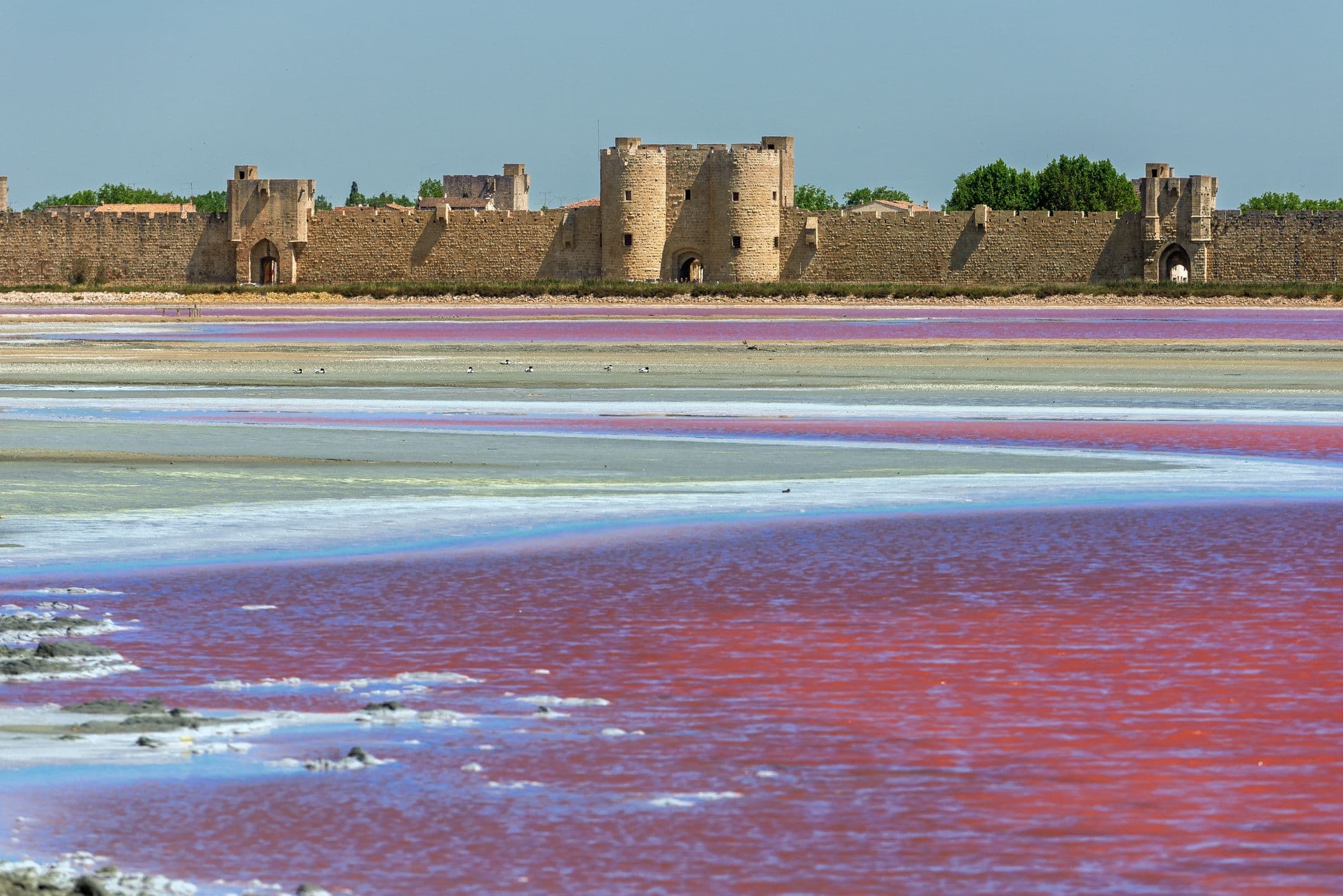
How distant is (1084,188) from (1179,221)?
70.4ft

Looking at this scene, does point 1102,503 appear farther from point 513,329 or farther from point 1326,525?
point 513,329

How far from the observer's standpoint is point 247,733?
236 inches

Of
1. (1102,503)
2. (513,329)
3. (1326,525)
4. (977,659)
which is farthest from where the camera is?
(513,329)

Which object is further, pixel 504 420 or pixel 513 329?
pixel 513 329

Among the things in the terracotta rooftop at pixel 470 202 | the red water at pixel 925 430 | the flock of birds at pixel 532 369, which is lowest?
the red water at pixel 925 430

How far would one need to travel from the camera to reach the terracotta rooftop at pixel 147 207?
108 metres

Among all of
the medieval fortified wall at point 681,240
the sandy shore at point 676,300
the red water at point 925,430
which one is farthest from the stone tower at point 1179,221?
the red water at point 925,430

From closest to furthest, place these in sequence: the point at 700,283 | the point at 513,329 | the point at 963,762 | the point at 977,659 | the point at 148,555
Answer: the point at 963,762 → the point at 977,659 → the point at 148,555 → the point at 513,329 → the point at 700,283

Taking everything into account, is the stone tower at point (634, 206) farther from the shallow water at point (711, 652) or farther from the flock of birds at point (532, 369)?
the shallow water at point (711, 652)

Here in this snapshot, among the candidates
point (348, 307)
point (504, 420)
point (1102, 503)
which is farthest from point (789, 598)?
point (348, 307)

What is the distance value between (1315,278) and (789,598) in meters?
52.2

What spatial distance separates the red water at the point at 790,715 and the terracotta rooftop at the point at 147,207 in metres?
98.9

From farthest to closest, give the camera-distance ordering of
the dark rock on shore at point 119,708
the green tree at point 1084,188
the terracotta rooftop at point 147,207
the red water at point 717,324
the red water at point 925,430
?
1. the terracotta rooftop at point 147,207
2. the green tree at point 1084,188
3. the red water at point 717,324
4. the red water at point 925,430
5. the dark rock on shore at point 119,708

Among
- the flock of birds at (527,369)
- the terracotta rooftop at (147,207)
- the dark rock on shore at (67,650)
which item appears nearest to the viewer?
the dark rock on shore at (67,650)
